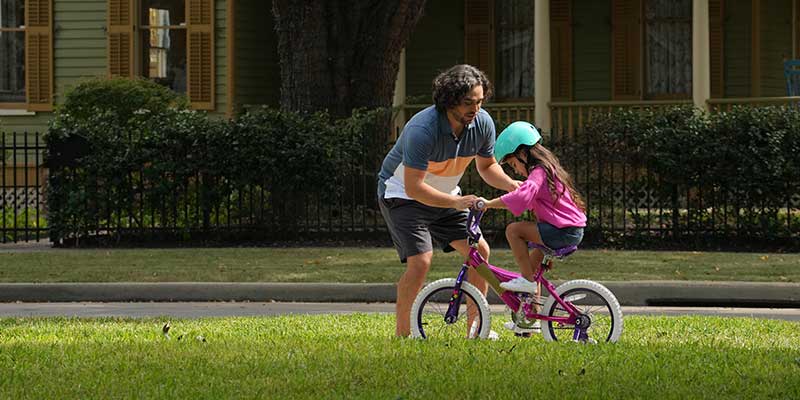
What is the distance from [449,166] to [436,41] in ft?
55.7

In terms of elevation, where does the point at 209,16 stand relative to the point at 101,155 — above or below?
above

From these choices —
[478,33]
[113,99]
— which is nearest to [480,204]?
[113,99]

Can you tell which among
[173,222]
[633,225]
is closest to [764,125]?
[633,225]

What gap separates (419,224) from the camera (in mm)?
7582

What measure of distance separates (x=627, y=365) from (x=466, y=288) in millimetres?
1206

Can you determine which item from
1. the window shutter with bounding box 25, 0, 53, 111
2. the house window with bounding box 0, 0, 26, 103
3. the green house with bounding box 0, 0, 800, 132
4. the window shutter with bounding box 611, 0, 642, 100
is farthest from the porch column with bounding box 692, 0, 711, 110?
the house window with bounding box 0, 0, 26, 103

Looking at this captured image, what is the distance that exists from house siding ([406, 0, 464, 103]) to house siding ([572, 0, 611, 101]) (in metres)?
2.01

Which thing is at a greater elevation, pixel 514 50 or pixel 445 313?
pixel 514 50

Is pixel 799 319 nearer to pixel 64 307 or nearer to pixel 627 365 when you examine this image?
pixel 627 365

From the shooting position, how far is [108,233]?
1678 centimetres

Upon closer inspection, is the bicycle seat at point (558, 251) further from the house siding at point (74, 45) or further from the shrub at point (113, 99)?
the house siding at point (74, 45)

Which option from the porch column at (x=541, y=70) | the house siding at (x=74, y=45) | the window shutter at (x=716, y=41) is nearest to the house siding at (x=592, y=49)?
the window shutter at (x=716, y=41)

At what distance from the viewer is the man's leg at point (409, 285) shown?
7.52 m

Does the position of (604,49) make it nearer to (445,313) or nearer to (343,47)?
(343,47)
